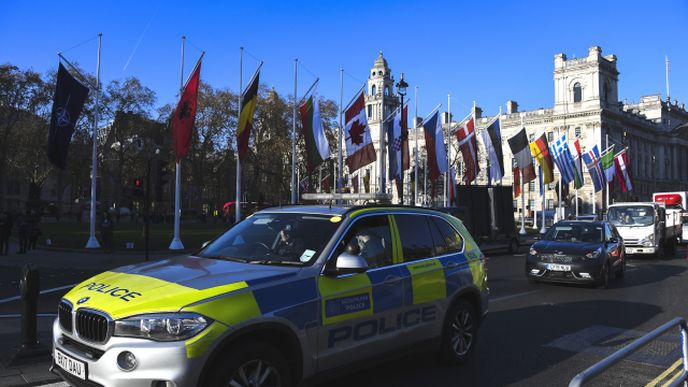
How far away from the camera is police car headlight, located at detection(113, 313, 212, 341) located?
3.36 metres

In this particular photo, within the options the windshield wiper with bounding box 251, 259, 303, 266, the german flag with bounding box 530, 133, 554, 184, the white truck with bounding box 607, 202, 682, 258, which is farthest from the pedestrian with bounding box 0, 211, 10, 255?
the german flag with bounding box 530, 133, 554, 184

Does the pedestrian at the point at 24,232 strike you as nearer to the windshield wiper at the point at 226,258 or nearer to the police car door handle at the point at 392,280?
the windshield wiper at the point at 226,258

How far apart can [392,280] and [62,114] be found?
18945 millimetres

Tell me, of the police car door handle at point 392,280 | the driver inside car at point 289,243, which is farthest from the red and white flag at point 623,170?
the driver inside car at point 289,243

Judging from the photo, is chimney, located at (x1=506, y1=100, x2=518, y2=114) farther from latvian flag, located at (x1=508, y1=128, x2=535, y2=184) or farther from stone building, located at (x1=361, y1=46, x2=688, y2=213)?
latvian flag, located at (x1=508, y1=128, x2=535, y2=184)

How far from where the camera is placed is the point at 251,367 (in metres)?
3.66

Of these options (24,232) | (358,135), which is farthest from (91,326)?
(358,135)

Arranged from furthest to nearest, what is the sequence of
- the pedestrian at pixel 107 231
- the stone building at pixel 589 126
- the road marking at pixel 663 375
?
the stone building at pixel 589 126 < the pedestrian at pixel 107 231 < the road marking at pixel 663 375

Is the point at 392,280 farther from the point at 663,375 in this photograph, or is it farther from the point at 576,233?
the point at 576,233

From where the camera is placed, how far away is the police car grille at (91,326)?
3.51 metres

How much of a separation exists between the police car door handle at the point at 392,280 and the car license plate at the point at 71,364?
249 centimetres

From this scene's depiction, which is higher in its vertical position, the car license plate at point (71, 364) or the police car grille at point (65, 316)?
the police car grille at point (65, 316)

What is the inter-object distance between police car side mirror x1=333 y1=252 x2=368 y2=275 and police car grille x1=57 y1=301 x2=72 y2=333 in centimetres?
203

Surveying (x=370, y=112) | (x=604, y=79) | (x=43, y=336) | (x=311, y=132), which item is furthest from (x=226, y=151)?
(x=604, y=79)
